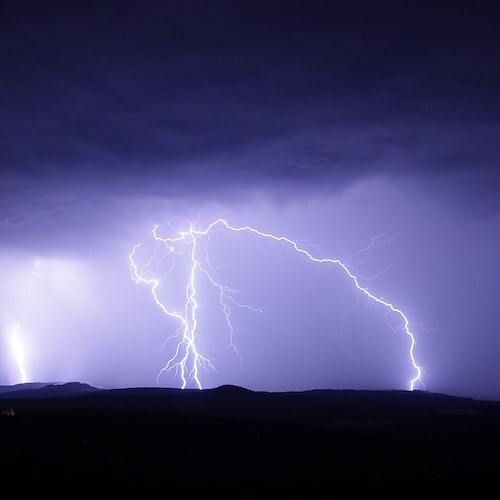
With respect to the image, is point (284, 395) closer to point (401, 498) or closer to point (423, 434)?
point (423, 434)

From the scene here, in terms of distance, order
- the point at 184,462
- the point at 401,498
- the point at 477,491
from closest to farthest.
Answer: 1. the point at 401,498
2. the point at 477,491
3. the point at 184,462

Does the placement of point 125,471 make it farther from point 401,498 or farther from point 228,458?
point 401,498

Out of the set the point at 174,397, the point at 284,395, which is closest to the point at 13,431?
the point at 174,397

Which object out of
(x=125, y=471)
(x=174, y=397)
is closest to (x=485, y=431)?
(x=125, y=471)

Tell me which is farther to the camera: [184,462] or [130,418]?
[130,418]

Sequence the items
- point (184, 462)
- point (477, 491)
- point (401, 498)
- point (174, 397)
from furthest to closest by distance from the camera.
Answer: point (174, 397) → point (184, 462) → point (477, 491) → point (401, 498)

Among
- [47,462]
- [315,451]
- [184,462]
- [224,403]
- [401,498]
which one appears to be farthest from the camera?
[224,403]
